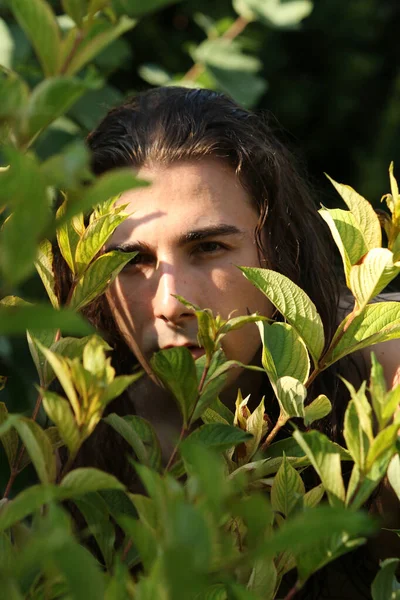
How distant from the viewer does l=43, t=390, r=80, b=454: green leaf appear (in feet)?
1.73

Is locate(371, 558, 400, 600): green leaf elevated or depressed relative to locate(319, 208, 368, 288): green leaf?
depressed

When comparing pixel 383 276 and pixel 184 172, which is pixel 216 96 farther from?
pixel 383 276

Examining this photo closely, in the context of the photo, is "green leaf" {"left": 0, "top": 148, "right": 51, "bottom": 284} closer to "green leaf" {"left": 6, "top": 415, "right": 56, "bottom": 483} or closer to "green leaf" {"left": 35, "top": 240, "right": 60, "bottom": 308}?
"green leaf" {"left": 6, "top": 415, "right": 56, "bottom": 483}

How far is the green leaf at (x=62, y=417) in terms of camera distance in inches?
20.7

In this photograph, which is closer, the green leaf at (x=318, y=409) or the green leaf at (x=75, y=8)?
A: the green leaf at (x=75, y=8)

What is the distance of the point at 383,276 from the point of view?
2.15 ft

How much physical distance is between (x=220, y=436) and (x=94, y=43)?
279 mm

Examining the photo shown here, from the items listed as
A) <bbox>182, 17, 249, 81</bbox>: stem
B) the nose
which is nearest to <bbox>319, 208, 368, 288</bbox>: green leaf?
the nose

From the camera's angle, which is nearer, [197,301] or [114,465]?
[197,301]

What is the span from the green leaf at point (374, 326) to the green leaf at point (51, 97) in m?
0.31

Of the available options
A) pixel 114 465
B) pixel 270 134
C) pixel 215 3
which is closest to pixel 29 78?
pixel 270 134

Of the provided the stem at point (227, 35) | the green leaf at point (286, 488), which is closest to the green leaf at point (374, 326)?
the green leaf at point (286, 488)

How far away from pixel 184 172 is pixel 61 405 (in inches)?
34.0

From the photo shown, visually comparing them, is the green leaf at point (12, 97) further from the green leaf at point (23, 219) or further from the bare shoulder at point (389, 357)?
the bare shoulder at point (389, 357)
